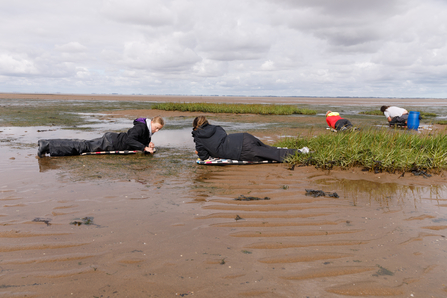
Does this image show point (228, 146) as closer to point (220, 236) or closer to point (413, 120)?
point (220, 236)

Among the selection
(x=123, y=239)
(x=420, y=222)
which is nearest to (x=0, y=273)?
(x=123, y=239)

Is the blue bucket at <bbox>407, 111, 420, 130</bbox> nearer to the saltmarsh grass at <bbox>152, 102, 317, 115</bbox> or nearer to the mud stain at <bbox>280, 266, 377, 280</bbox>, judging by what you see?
the saltmarsh grass at <bbox>152, 102, 317, 115</bbox>

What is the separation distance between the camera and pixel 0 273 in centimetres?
259

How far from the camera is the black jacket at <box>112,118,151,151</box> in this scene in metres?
7.90

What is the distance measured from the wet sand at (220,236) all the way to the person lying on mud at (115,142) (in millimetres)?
1718

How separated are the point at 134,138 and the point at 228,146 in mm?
2835

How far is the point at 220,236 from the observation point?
335 centimetres

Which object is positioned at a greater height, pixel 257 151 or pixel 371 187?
pixel 257 151

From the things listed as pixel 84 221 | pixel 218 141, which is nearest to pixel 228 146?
pixel 218 141

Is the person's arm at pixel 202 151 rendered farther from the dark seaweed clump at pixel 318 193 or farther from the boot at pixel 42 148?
the boot at pixel 42 148

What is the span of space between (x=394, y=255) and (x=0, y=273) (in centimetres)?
382

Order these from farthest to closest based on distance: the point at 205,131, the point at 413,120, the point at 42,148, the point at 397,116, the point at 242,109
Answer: the point at 242,109
the point at 397,116
the point at 413,120
the point at 42,148
the point at 205,131

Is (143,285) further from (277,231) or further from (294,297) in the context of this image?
(277,231)

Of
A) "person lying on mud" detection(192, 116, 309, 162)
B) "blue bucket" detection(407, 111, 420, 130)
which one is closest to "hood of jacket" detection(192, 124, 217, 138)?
"person lying on mud" detection(192, 116, 309, 162)
